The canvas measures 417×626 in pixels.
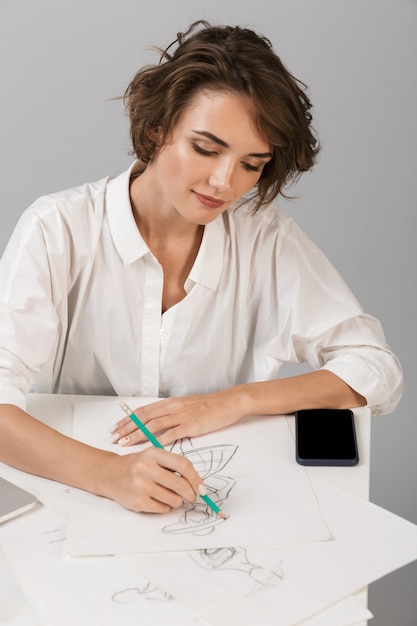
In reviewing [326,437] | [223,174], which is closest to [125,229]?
[223,174]

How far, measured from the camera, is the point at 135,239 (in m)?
1.95

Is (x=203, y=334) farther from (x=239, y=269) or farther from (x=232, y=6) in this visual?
(x=232, y=6)

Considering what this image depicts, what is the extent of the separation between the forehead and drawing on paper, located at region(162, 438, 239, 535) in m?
0.52

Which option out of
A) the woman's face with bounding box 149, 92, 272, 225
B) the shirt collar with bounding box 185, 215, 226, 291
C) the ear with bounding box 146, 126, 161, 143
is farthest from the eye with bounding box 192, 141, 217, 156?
the shirt collar with bounding box 185, 215, 226, 291

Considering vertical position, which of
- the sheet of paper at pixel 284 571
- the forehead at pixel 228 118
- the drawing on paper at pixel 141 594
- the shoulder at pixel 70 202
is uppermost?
the forehead at pixel 228 118

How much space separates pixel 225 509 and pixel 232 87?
2.39ft

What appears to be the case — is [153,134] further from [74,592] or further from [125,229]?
[74,592]

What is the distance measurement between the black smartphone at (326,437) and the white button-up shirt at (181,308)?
132 mm

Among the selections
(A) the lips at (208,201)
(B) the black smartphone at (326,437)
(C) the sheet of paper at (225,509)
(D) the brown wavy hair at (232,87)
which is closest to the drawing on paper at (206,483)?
(C) the sheet of paper at (225,509)

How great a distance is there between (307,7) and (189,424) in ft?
7.76

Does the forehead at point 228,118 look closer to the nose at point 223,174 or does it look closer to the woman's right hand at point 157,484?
the nose at point 223,174

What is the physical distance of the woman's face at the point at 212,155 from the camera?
1.76 metres

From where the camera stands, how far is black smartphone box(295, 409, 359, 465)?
5.42 feet

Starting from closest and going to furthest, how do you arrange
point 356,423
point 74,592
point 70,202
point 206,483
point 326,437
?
1. point 74,592
2. point 206,483
3. point 326,437
4. point 356,423
5. point 70,202
